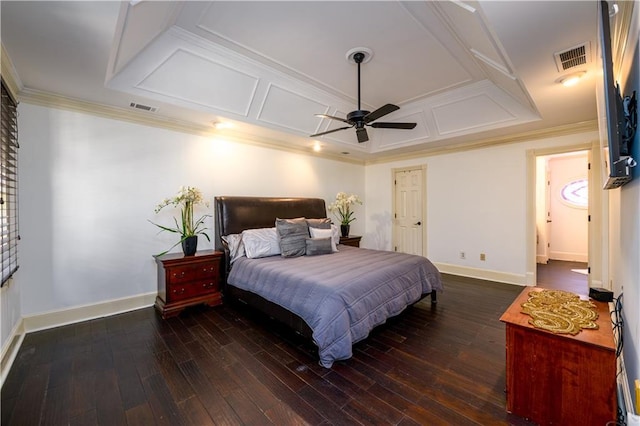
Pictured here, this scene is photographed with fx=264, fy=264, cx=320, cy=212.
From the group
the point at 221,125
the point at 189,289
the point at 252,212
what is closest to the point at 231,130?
the point at 221,125

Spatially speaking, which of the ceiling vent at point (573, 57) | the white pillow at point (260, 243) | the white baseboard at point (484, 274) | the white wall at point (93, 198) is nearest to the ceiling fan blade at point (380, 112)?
the ceiling vent at point (573, 57)

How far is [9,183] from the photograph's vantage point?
8.05 feet

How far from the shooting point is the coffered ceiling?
1.77m

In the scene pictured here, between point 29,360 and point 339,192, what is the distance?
16.2 feet

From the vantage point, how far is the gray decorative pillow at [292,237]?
3.52 metres

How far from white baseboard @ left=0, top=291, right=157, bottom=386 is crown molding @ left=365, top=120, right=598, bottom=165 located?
517 centimetres

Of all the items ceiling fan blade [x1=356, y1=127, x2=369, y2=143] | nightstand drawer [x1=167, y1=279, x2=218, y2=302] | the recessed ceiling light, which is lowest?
nightstand drawer [x1=167, y1=279, x2=218, y2=302]

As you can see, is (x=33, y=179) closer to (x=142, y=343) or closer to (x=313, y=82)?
A: (x=142, y=343)

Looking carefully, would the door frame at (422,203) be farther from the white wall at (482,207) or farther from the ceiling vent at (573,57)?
the ceiling vent at (573,57)

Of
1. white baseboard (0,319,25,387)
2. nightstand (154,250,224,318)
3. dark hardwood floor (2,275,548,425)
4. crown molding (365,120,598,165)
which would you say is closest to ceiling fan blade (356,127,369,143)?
dark hardwood floor (2,275,548,425)

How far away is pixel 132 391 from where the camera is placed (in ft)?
6.05

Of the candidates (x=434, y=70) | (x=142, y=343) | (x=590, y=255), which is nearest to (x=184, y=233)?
(x=142, y=343)

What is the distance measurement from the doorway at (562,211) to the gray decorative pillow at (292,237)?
546cm

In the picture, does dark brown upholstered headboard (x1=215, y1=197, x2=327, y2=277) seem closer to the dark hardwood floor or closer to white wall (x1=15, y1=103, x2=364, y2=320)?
white wall (x1=15, y1=103, x2=364, y2=320)
